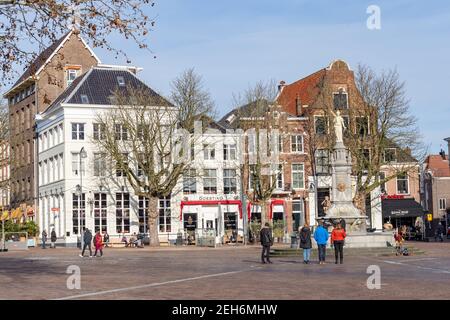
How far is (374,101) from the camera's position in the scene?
202ft

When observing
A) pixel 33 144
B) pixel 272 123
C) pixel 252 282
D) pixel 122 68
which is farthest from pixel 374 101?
pixel 252 282

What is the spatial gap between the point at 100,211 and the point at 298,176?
57.7ft

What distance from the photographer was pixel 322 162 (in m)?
68.4

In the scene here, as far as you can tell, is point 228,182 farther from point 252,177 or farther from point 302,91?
point 302,91

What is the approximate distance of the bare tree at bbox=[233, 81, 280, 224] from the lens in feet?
205

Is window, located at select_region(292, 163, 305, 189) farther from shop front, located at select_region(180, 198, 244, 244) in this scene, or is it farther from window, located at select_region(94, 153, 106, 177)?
window, located at select_region(94, 153, 106, 177)

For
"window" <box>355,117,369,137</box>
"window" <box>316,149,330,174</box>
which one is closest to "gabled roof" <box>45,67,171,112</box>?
"window" <box>316,149,330,174</box>

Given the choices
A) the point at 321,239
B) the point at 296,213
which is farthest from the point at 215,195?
the point at 321,239

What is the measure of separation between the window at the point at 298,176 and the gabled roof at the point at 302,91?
5.73m

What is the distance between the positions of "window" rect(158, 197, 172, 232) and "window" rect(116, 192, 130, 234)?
9.73ft

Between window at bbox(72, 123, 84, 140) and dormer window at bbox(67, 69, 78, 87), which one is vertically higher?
dormer window at bbox(67, 69, 78, 87)
